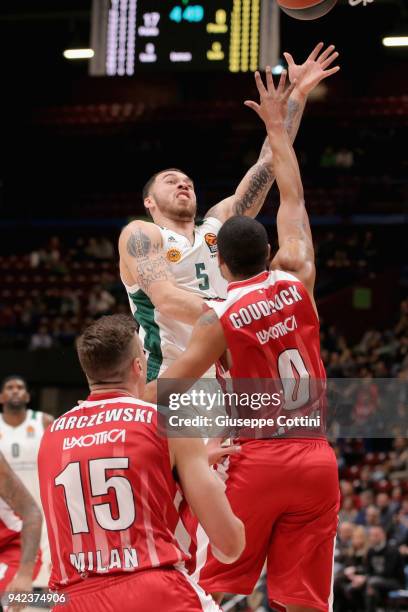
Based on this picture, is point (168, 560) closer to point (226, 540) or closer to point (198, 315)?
point (226, 540)

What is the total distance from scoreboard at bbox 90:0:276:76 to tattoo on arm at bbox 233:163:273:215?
433cm

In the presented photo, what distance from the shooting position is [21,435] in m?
10.2

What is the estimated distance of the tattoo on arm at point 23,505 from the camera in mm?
5379

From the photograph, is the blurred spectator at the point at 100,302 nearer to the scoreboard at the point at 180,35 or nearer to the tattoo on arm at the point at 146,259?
the scoreboard at the point at 180,35

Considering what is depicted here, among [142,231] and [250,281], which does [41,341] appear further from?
[250,281]

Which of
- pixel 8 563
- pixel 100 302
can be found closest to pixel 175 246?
pixel 8 563

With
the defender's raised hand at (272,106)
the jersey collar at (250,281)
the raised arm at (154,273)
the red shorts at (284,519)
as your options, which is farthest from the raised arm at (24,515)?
the defender's raised hand at (272,106)

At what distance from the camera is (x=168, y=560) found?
140 inches

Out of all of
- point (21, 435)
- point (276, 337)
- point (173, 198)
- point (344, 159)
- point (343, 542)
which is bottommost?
point (343, 542)

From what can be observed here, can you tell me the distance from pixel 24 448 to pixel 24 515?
473 centimetres

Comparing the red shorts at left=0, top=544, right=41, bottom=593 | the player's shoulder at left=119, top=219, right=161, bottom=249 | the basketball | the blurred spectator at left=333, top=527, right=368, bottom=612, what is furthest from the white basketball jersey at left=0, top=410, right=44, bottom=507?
the basketball

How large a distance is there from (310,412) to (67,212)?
64.3ft

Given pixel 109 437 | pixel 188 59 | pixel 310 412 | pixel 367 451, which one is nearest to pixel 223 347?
pixel 310 412

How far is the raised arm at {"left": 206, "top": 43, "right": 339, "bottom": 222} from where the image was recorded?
5840 millimetres
